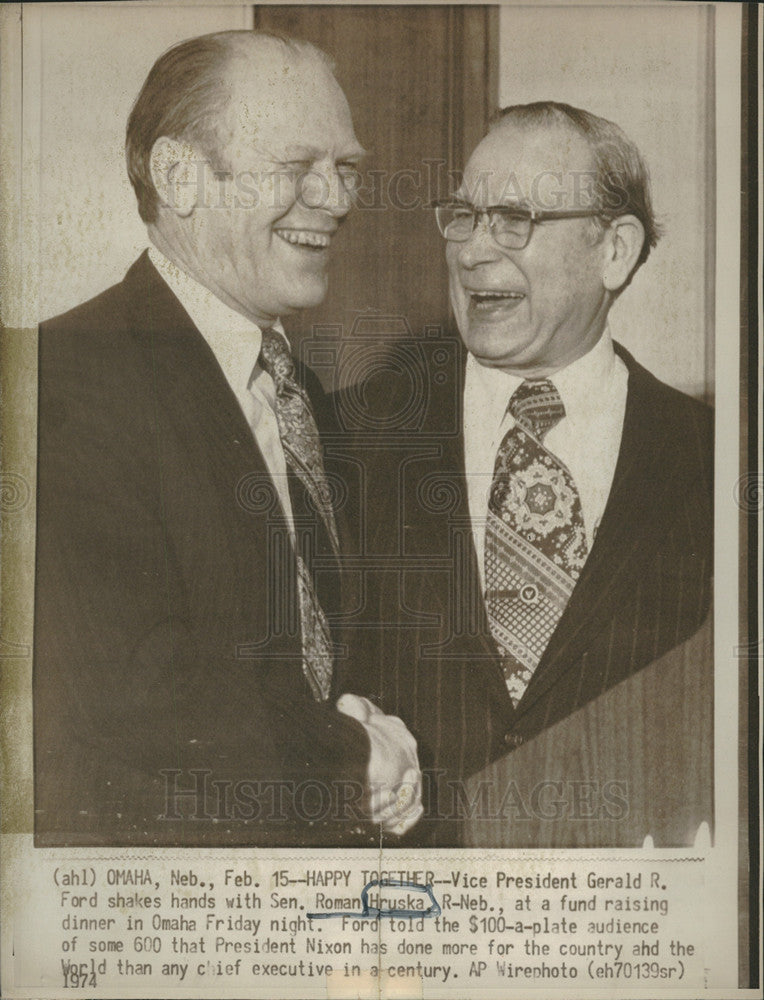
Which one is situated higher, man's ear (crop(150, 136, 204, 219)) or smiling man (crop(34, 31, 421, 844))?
man's ear (crop(150, 136, 204, 219))

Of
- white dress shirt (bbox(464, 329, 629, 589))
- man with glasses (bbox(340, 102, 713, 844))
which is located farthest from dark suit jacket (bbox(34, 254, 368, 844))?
white dress shirt (bbox(464, 329, 629, 589))

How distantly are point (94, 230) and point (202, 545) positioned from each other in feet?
2.94

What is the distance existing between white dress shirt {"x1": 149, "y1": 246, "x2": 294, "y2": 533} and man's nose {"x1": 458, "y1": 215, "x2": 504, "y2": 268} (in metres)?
0.59

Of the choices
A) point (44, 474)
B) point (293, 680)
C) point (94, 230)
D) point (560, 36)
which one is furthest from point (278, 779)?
point (560, 36)

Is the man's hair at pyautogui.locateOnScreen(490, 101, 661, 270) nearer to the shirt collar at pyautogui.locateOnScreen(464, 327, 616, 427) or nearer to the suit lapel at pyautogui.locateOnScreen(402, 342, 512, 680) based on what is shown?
the shirt collar at pyautogui.locateOnScreen(464, 327, 616, 427)

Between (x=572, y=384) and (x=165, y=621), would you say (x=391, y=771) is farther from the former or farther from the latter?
(x=572, y=384)

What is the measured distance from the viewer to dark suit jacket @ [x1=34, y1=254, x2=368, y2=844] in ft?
9.52

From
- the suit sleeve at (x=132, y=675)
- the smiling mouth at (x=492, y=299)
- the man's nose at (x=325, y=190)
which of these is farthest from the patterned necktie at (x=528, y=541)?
the man's nose at (x=325, y=190)

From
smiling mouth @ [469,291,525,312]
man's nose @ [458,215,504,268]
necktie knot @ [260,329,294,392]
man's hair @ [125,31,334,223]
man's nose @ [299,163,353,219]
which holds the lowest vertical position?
necktie knot @ [260,329,294,392]

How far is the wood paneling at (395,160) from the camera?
296 centimetres

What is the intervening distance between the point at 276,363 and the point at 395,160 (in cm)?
63

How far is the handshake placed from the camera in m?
2.90

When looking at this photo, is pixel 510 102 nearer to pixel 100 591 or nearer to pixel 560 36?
pixel 560 36

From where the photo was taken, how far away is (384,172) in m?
2.97
